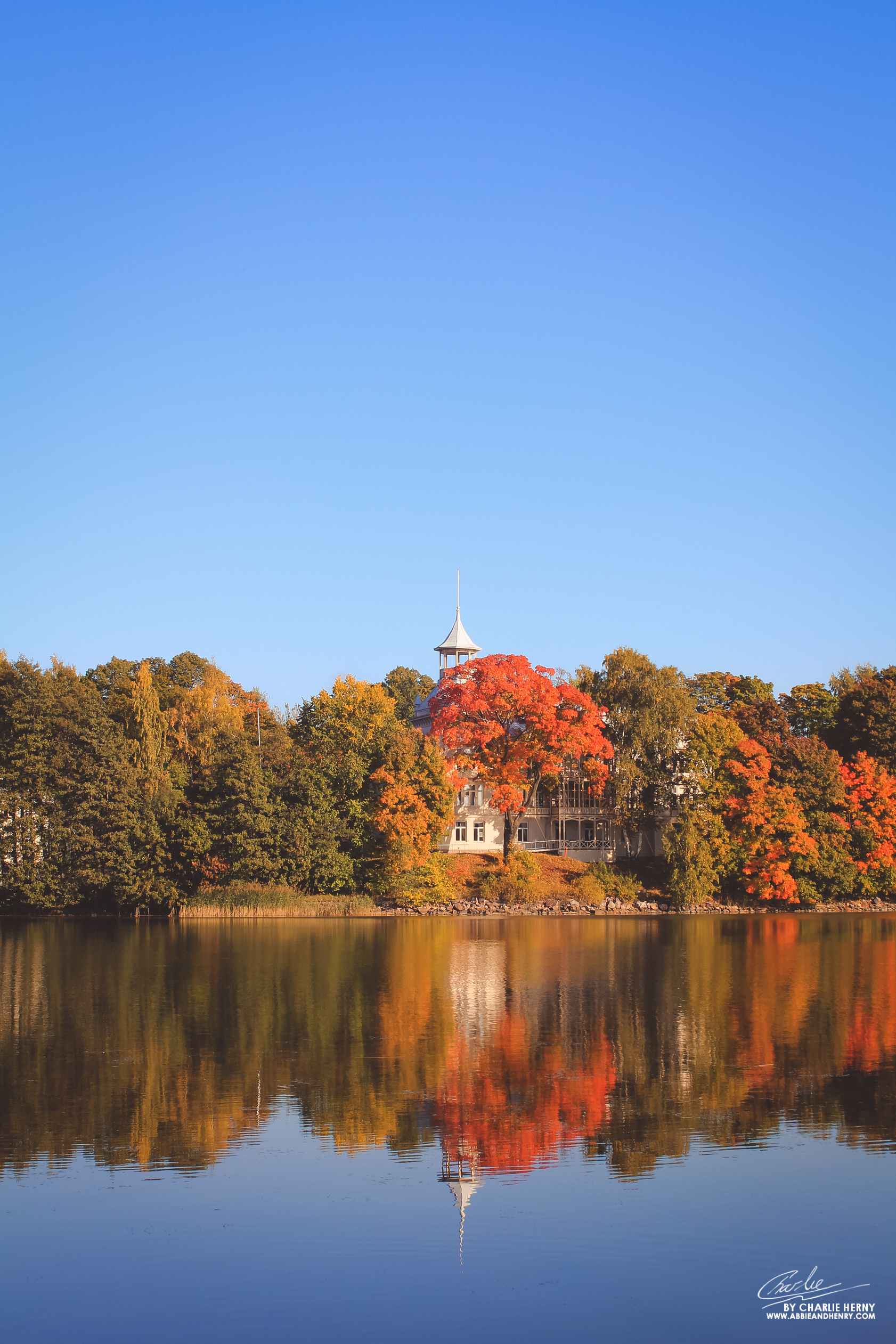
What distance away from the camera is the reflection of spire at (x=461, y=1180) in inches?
432

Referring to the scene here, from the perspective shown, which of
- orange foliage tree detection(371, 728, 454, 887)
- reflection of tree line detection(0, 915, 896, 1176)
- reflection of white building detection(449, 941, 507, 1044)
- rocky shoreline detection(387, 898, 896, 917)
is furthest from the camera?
rocky shoreline detection(387, 898, 896, 917)

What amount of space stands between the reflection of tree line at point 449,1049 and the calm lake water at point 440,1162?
8cm

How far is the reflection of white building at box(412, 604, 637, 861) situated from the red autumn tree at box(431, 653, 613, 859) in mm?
5723

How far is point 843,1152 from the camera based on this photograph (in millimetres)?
12539

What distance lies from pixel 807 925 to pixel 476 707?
17695 millimetres

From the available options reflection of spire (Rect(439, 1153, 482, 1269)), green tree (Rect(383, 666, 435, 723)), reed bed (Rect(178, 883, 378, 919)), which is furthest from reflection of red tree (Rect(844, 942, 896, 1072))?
green tree (Rect(383, 666, 435, 723))

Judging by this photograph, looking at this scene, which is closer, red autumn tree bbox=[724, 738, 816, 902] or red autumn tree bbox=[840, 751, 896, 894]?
red autumn tree bbox=[724, 738, 816, 902]

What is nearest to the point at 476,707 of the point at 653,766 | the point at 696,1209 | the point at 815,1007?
the point at 653,766

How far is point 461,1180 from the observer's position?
38.0 ft

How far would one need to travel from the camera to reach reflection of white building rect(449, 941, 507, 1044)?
20656mm

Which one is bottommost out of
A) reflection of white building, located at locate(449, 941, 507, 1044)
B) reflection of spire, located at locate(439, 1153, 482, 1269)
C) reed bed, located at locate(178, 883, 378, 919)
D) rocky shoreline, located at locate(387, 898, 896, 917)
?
rocky shoreline, located at locate(387, 898, 896, 917)

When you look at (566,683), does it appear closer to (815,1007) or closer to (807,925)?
(807,925)

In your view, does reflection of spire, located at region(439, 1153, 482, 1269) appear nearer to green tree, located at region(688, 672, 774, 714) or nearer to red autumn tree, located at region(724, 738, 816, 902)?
red autumn tree, located at region(724, 738, 816, 902)

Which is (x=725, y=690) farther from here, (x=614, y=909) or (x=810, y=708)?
(x=614, y=909)
